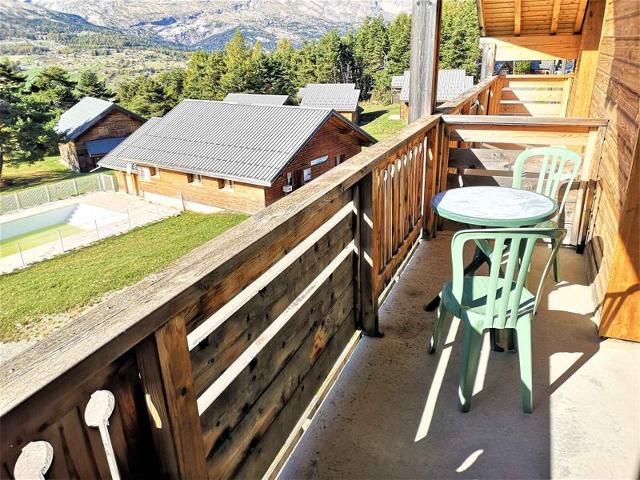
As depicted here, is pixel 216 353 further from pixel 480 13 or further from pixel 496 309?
pixel 480 13

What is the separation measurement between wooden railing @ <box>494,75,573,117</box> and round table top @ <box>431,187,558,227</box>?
567 cm

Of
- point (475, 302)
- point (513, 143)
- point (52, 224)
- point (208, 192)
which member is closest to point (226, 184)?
point (208, 192)

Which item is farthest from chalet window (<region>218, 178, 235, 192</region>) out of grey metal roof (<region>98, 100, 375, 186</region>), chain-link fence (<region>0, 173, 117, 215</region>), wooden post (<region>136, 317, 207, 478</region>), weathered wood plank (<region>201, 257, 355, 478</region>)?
wooden post (<region>136, 317, 207, 478</region>)

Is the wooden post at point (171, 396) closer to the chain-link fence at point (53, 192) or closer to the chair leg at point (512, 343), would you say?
the chair leg at point (512, 343)

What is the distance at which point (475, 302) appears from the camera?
1926mm

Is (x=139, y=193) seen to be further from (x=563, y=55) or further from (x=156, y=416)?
(x=156, y=416)

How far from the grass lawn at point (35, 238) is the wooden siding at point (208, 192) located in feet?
12.3

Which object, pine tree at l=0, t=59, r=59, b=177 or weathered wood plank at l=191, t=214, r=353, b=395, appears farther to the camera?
pine tree at l=0, t=59, r=59, b=177

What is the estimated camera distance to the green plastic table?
7.04ft

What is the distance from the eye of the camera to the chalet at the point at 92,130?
90.9 ft

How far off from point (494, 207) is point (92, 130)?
3046 centimetres

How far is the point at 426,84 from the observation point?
11.0 feet

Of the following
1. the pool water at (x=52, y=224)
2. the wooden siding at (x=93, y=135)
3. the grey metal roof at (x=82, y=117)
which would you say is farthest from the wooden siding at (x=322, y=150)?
the wooden siding at (x=93, y=135)

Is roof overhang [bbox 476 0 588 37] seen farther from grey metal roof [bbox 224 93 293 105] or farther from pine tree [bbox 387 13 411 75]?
pine tree [bbox 387 13 411 75]
